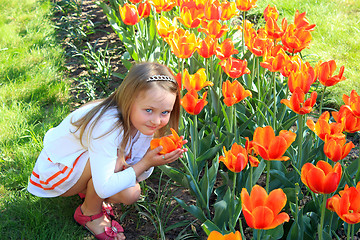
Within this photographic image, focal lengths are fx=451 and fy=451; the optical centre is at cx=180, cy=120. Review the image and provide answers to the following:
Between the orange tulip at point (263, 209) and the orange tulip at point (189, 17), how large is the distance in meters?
1.29

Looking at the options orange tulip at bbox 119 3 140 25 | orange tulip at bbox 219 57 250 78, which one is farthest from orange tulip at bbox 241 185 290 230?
orange tulip at bbox 119 3 140 25

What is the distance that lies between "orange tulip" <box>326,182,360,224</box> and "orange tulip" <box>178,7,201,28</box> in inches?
51.9

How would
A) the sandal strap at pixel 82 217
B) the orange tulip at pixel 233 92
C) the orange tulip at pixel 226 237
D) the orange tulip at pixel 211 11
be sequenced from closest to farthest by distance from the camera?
the orange tulip at pixel 226 237
the orange tulip at pixel 233 92
the sandal strap at pixel 82 217
the orange tulip at pixel 211 11

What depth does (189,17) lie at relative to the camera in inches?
90.7

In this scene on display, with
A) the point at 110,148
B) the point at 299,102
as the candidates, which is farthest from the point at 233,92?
the point at 110,148

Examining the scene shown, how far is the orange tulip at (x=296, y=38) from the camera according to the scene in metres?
2.03

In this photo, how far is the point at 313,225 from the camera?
5.70ft

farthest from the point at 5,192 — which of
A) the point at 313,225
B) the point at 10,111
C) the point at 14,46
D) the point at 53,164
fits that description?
the point at 14,46

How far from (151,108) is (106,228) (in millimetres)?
599

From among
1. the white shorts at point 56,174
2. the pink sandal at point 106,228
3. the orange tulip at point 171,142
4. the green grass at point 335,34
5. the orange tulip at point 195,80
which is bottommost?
the pink sandal at point 106,228

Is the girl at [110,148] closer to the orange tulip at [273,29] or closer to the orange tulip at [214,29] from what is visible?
the orange tulip at [214,29]

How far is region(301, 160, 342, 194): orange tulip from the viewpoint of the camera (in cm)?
125

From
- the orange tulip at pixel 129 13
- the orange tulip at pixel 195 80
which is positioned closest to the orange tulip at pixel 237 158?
the orange tulip at pixel 195 80

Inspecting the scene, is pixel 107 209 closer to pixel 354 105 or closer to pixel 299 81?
pixel 299 81
